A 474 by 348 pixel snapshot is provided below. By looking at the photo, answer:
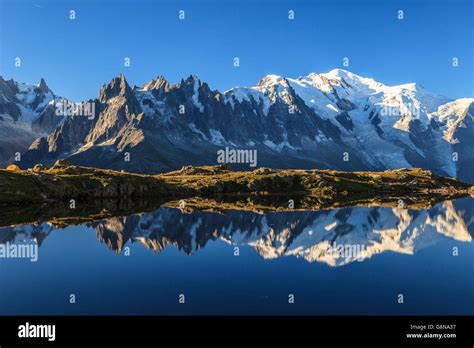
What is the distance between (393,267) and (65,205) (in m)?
96.1

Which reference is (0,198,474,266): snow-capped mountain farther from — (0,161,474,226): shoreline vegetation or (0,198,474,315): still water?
(0,161,474,226): shoreline vegetation

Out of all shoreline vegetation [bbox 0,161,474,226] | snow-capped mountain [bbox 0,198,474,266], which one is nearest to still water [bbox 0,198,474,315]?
snow-capped mountain [bbox 0,198,474,266]

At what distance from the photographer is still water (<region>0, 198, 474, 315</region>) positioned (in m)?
34.9

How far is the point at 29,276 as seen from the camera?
4500 cm

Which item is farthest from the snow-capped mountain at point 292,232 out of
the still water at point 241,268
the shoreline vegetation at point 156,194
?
the shoreline vegetation at point 156,194

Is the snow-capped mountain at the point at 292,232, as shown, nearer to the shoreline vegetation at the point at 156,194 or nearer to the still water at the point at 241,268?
the still water at the point at 241,268

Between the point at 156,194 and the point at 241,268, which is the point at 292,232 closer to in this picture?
the point at 241,268

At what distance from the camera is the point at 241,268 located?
48.4 m

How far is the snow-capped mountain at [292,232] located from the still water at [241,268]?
192 mm

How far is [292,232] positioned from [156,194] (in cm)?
9761

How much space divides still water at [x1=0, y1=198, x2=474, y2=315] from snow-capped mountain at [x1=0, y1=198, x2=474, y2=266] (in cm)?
19
